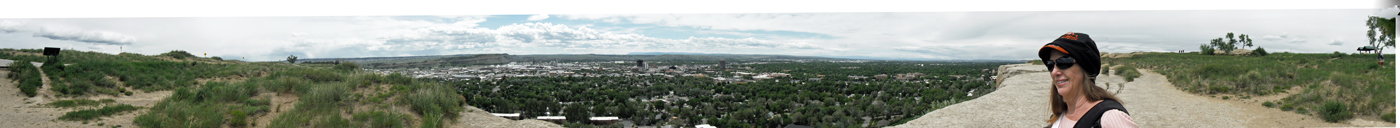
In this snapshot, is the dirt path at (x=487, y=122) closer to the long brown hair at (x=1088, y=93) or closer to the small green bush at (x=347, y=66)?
the long brown hair at (x=1088, y=93)

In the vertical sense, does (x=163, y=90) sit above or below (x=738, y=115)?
above

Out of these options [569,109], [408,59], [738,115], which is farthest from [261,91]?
[408,59]

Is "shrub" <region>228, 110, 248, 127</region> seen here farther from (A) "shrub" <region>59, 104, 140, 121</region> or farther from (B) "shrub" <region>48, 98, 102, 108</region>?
(B) "shrub" <region>48, 98, 102, 108</region>

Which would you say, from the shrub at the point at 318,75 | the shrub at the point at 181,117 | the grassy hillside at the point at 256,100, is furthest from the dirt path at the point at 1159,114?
the shrub at the point at 318,75

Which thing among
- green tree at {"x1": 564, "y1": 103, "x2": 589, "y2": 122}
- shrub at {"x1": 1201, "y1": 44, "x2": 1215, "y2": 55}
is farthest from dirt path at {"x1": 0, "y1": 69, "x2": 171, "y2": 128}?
shrub at {"x1": 1201, "y1": 44, "x2": 1215, "y2": 55}

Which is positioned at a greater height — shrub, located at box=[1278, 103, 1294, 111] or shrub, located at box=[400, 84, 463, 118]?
shrub, located at box=[400, 84, 463, 118]

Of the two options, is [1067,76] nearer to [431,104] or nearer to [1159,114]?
[431,104]

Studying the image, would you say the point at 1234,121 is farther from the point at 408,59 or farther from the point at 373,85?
the point at 408,59
